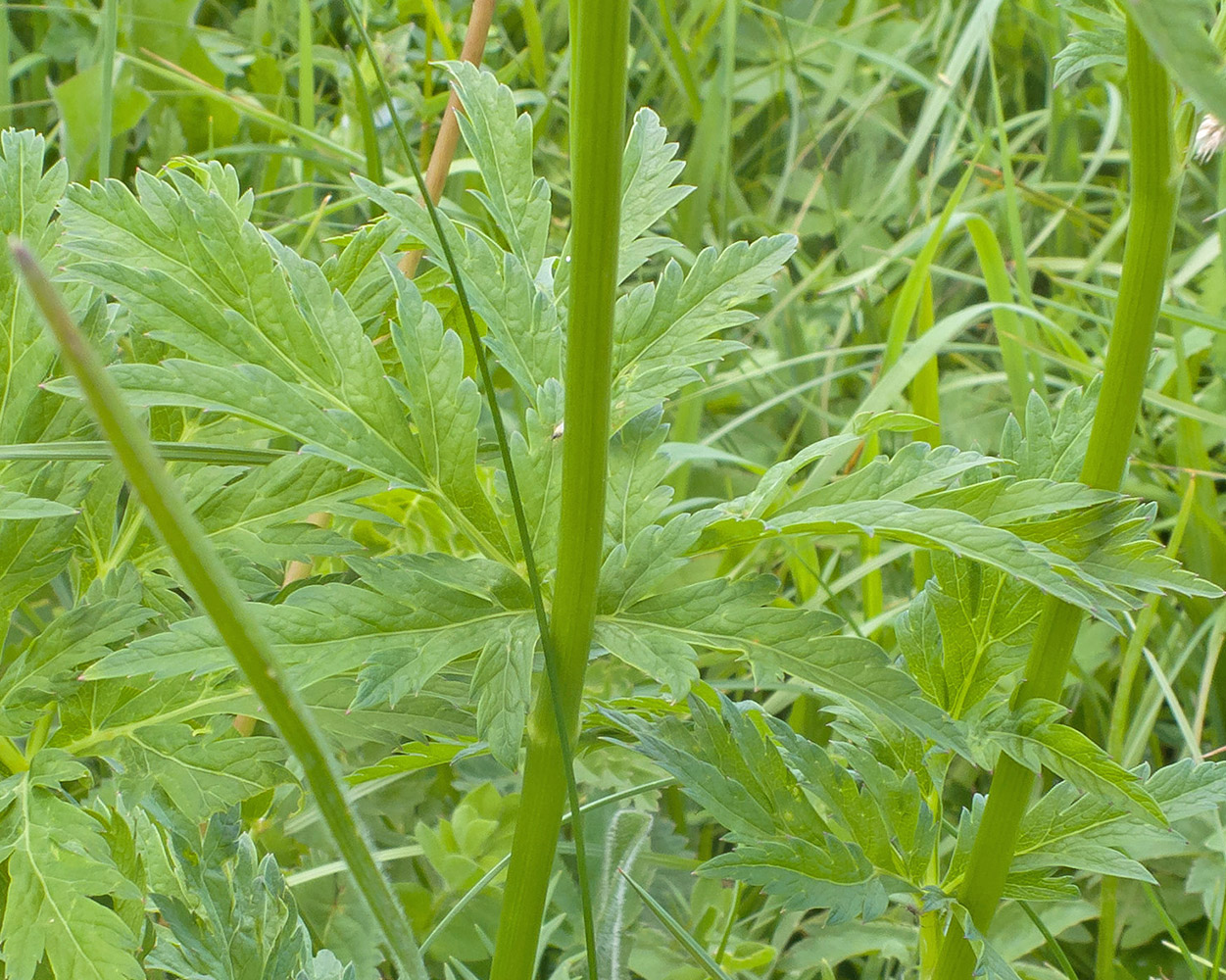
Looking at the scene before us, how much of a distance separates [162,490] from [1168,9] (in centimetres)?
33

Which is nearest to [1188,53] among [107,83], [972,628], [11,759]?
[972,628]

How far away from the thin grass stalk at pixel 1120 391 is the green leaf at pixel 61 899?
0.54 metres

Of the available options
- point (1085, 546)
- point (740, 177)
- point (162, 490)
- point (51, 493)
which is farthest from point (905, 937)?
point (740, 177)

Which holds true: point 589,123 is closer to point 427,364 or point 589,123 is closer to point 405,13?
point 427,364

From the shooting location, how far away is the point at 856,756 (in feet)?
2.59

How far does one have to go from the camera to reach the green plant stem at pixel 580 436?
20.9 inches

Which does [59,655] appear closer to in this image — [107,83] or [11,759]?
[11,759]

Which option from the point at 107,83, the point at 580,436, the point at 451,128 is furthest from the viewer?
the point at 107,83

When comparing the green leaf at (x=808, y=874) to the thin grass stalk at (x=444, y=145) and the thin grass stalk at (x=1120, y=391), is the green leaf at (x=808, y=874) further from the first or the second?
the thin grass stalk at (x=444, y=145)

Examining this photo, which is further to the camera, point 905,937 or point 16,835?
point 905,937

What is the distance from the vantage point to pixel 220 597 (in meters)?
0.40

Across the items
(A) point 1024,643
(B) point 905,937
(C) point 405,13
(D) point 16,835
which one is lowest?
(B) point 905,937

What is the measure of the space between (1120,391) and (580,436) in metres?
0.32

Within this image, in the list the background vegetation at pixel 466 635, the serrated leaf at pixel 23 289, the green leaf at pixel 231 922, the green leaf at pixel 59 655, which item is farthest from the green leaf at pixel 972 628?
the serrated leaf at pixel 23 289
